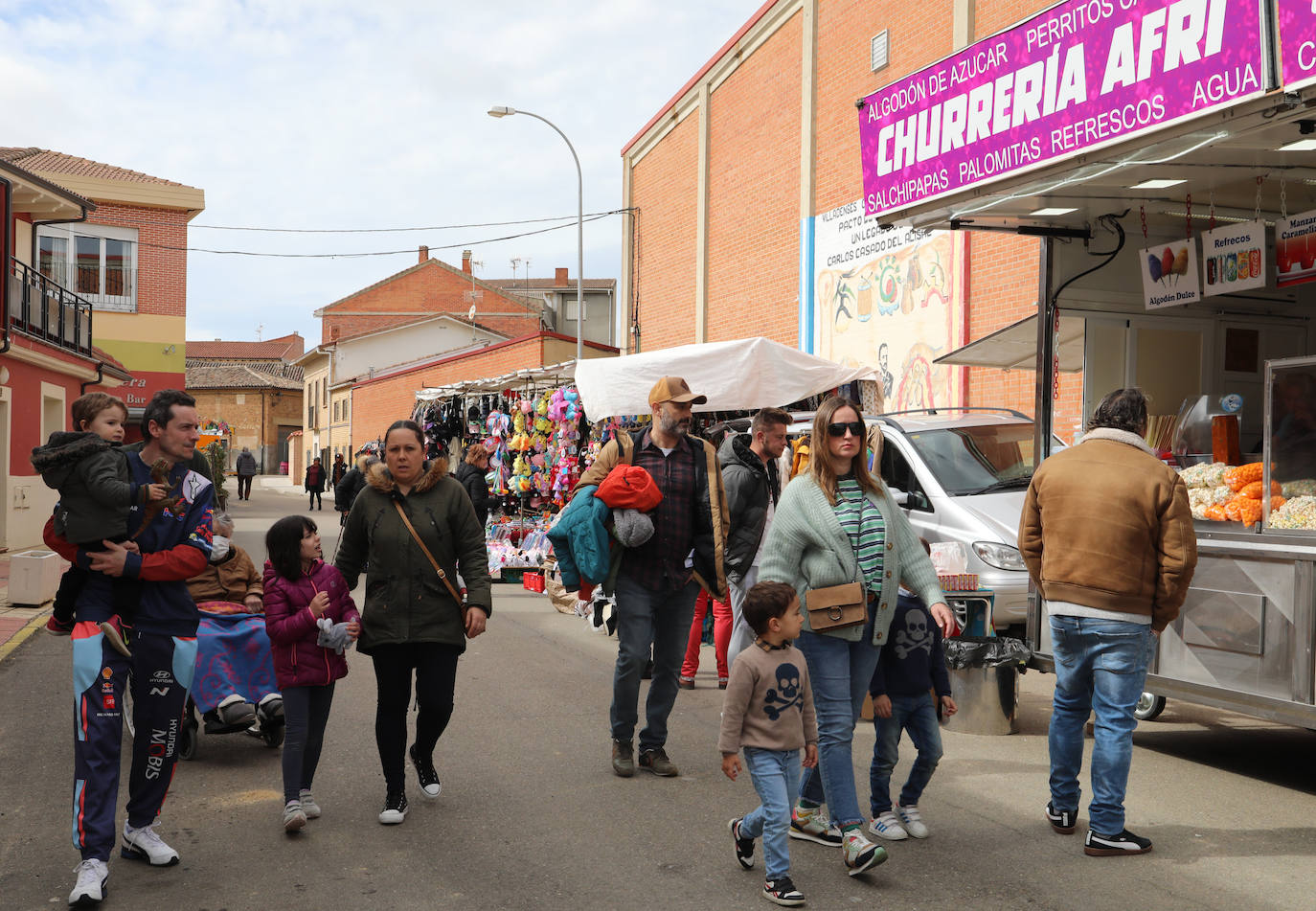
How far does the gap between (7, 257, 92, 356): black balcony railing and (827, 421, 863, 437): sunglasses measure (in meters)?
18.3

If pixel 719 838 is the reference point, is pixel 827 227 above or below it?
above

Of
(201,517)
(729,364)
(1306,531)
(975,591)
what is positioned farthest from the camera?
(729,364)

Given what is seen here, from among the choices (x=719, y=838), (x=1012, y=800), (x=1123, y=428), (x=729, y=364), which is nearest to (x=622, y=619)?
(x=719, y=838)

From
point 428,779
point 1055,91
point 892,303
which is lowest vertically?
point 428,779

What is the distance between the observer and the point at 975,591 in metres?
7.60

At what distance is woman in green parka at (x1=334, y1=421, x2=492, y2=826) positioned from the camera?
5.41m

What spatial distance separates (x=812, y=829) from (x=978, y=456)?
5.90 m

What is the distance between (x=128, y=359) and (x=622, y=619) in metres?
30.1

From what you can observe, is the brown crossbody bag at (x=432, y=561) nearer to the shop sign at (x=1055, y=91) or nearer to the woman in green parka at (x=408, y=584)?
the woman in green parka at (x=408, y=584)

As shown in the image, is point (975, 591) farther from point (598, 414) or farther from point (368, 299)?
point (368, 299)

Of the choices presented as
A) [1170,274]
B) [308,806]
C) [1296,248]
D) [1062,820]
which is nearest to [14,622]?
[308,806]

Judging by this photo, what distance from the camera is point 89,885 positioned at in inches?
172

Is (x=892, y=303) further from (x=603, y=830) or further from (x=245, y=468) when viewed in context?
(x=245, y=468)

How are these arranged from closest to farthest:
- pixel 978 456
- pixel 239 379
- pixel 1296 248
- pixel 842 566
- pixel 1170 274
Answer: pixel 842 566, pixel 1296 248, pixel 1170 274, pixel 978 456, pixel 239 379
